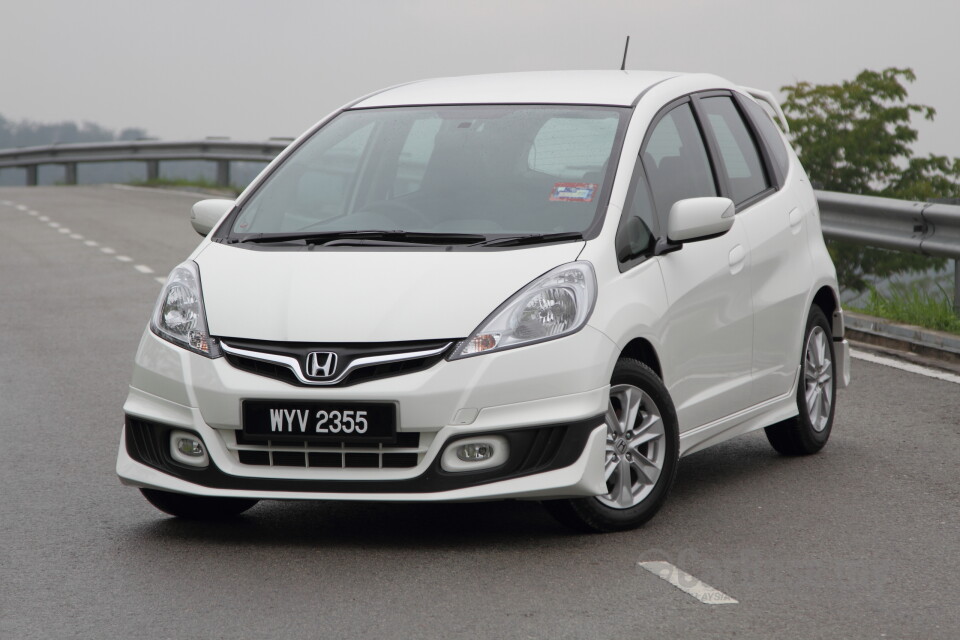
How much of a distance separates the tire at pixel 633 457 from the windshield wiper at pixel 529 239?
1.58 feet

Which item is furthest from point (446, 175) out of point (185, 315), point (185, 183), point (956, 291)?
point (185, 183)

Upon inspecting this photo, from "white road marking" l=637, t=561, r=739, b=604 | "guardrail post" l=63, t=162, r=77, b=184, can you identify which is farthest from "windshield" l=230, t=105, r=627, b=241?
"guardrail post" l=63, t=162, r=77, b=184

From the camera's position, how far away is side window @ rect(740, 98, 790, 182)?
7.25 meters

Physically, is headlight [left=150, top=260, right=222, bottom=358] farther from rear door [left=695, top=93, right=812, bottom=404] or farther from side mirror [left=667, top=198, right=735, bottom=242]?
rear door [left=695, top=93, right=812, bottom=404]

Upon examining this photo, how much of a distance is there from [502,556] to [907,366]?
5267 millimetres

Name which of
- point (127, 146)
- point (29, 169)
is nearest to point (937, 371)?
point (127, 146)

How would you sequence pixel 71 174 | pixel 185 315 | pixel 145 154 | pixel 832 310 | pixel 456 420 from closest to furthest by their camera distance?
pixel 456 420 < pixel 185 315 < pixel 832 310 < pixel 145 154 < pixel 71 174

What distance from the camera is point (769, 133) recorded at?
7391 mm

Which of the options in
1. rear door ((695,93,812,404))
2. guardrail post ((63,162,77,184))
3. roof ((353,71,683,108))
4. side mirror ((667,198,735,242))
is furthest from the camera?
guardrail post ((63,162,77,184))

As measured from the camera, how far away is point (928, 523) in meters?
5.75

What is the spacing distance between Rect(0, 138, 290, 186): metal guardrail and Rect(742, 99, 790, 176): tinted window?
58.3 feet

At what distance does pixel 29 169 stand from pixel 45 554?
3476cm

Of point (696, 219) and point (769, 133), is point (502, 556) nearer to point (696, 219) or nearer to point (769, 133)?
point (696, 219)

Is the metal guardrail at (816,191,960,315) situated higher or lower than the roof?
lower
